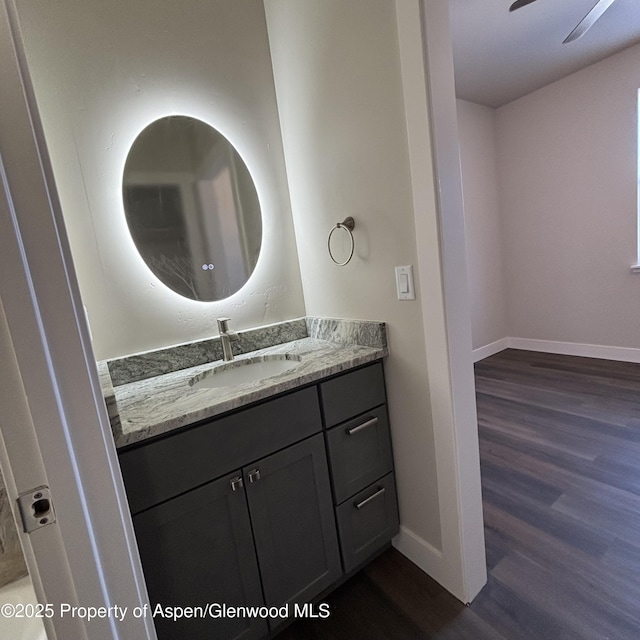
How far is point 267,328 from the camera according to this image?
5.21ft

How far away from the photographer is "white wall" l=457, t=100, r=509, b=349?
342 cm

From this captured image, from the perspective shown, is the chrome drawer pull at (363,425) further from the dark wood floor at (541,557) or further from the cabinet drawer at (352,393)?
the dark wood floor at (541,557)

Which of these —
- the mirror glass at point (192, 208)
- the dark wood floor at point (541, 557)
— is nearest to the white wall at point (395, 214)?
the dark wood floor at point (541, 557)

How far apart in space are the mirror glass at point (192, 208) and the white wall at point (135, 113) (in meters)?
0.04

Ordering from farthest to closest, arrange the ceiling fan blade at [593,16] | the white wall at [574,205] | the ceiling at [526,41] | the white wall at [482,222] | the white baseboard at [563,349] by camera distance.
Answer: the white wall at [482,222] < the white baseboard at [563,349] < the white wall at [574,205] < the ceiling at [526,41] < the ceiling fan blade at [593,16]

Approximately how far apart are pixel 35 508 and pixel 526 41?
3455 mm

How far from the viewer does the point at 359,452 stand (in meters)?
1.24

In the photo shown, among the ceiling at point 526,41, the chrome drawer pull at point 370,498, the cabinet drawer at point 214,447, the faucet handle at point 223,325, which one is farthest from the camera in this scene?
the ceiling at point 526,41

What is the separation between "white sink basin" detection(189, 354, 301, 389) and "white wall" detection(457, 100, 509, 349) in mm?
2583

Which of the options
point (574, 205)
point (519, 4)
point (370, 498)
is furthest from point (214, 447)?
point (574, 205)

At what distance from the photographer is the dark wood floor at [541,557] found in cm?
110

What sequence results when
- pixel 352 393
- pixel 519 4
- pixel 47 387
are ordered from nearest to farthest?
pixel 47 387 < pixel 352 393 < pixel 519 4

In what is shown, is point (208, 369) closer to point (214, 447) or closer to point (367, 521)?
point (214, 447)

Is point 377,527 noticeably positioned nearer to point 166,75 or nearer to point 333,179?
point 333,179
